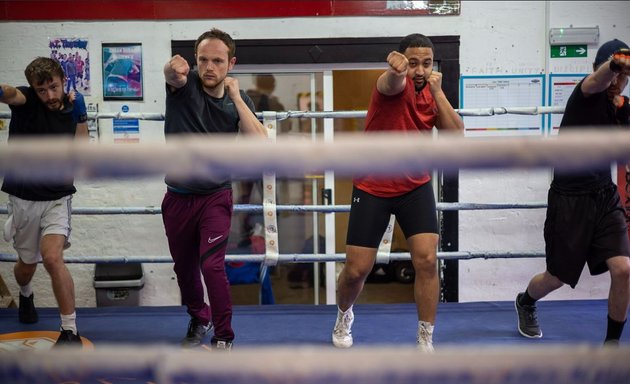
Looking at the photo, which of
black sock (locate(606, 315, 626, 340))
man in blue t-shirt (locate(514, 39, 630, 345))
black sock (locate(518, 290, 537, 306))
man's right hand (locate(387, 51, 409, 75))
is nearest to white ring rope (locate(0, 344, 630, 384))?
man's right hand (locate(387, 51, 409, 75))

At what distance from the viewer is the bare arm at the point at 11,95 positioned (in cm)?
274

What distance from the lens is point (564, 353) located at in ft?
2.69

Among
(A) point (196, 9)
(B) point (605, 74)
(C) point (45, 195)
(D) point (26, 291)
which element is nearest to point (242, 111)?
(C) point (45, 195)

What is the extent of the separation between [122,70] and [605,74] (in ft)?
10.7

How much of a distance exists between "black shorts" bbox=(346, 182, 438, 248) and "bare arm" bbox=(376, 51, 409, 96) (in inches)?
17.6

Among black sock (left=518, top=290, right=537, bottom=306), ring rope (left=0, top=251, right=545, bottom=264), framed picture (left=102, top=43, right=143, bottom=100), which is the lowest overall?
black sock (left=518, top=290, right=537, bottom=306)

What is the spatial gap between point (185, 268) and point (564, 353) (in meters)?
2.33

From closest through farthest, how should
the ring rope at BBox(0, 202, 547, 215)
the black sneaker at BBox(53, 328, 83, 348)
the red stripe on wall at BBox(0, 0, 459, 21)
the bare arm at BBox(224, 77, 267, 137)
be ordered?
1. the bare arm at BBox(224, 77, 267, 137)
2. the black sneaker at BBox(53, 328, 83, 348)
3. the ring rope at BBox(0, 202, 547, 215)
4. the red stripe on wall at BBox(0, 0, 459, 21)

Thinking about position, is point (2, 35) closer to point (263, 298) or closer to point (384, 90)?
point (263, 298)

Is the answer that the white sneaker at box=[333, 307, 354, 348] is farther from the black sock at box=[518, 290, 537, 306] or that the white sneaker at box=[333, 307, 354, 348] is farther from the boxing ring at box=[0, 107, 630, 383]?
the boxing ring at box=[0, 107, 630, 383]

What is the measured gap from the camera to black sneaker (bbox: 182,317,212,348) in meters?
2.99

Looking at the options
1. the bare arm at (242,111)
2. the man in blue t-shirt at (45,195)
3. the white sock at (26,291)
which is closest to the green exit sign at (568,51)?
the bare arm at (242,111)

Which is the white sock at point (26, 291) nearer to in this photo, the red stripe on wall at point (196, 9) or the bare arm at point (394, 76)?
the red stripe on wall at point (196, 9)

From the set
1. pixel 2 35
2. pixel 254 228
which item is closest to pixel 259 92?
pixel 254 228
